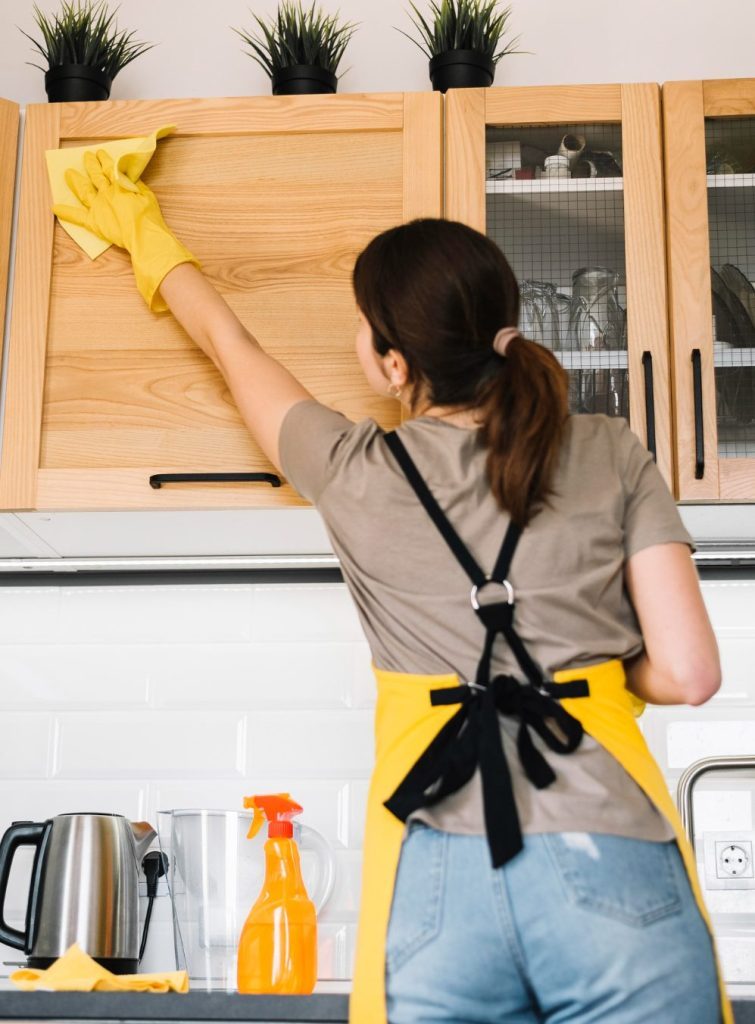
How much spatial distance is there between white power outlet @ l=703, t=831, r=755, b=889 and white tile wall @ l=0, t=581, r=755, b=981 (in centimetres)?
2

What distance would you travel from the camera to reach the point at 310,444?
1.22 m

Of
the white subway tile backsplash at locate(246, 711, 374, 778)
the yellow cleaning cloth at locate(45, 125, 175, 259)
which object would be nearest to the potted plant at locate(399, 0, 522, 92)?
the yellow cleaning cloth at locate(45, 125, 175, 259)

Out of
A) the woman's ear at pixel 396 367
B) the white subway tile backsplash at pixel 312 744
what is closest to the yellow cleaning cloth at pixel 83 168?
the woman's ear at pixel 396 367

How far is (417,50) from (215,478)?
3.27 feet

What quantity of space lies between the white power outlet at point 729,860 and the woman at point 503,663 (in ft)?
2.79

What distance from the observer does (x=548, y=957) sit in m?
0.89

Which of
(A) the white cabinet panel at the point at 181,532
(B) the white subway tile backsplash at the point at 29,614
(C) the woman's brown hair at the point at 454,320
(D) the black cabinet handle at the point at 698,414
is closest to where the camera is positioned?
(C) the woman's brown hair at the point at 454,320

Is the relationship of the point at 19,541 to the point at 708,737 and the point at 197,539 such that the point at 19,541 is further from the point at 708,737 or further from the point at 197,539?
the point at 708,737

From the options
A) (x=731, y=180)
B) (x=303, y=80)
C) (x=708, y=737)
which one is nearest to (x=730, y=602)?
(x=708, y=737)

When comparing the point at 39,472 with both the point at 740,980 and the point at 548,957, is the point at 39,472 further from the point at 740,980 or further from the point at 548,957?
the point at 740,980

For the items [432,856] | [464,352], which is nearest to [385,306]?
[464,352]

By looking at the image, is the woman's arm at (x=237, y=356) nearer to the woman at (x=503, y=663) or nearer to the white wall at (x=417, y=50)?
the woman at (x=503, y=663)

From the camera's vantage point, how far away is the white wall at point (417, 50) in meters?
2.14

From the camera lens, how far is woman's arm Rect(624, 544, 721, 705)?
41.1 inches
